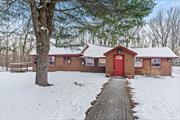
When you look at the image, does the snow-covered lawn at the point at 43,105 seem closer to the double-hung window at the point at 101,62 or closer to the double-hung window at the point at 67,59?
the double-hung window at the point at 101,62

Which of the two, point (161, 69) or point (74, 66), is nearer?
point (161, 69)

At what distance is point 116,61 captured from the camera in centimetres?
2497

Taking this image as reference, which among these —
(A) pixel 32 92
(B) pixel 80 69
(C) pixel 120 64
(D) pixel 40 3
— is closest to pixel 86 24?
(D) pixel 40 3

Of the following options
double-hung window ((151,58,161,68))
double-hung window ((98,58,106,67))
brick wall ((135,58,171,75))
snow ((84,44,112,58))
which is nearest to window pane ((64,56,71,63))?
snow ((84,44,112,58))

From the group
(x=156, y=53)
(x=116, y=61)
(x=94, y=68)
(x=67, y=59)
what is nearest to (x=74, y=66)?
(x=67, y=59)

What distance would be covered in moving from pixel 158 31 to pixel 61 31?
142 ft

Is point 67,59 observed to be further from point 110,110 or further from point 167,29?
point 167,29

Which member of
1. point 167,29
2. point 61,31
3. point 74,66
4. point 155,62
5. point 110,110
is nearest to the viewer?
point 110,110

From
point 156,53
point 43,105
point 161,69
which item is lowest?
point 43,105

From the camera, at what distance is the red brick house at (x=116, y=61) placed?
24.8m

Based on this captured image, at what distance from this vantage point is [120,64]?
24.9 metres

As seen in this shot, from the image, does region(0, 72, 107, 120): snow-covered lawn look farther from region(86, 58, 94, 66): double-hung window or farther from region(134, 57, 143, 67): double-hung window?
region(86, 58, 94, 66): double-hung window

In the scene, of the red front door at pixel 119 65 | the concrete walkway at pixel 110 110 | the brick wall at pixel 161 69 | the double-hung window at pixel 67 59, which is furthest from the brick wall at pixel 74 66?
the concrete walkway at pixel 110 110

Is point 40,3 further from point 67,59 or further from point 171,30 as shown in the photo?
point 171,30
